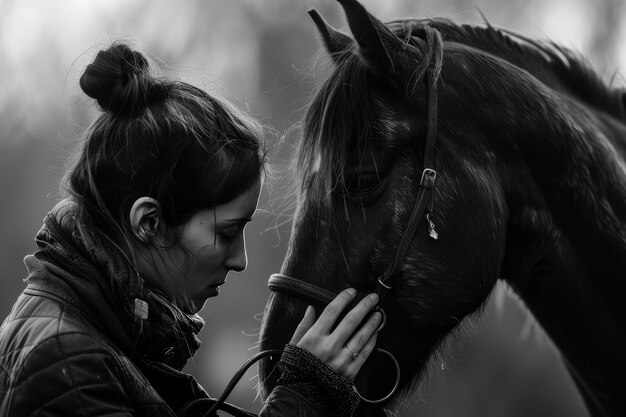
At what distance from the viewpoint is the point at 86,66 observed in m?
1.82

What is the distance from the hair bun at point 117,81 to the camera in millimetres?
1804

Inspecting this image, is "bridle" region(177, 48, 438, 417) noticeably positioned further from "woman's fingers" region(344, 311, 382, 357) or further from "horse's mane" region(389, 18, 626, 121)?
"horse's mane" region(389, 18, 626, 121)

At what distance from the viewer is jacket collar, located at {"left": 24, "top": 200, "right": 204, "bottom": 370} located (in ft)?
5.24

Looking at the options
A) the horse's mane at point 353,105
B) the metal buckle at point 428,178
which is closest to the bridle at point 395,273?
the metal buckle at point 428,178

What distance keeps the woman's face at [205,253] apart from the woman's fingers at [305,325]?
0.21 m

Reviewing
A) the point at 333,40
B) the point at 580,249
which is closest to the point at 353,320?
the point at 580,249

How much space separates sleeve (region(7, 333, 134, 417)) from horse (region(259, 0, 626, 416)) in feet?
1.96

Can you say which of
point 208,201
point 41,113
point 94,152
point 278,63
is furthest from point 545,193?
point 41,113

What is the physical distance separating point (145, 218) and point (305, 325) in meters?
0.48

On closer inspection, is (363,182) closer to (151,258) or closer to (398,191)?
(398,191)

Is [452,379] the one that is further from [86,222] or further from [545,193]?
[86,222]

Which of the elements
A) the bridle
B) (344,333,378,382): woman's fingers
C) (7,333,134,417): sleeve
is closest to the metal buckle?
the bridle

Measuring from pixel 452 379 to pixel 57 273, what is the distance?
7233mm

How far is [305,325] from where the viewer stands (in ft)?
6.34
